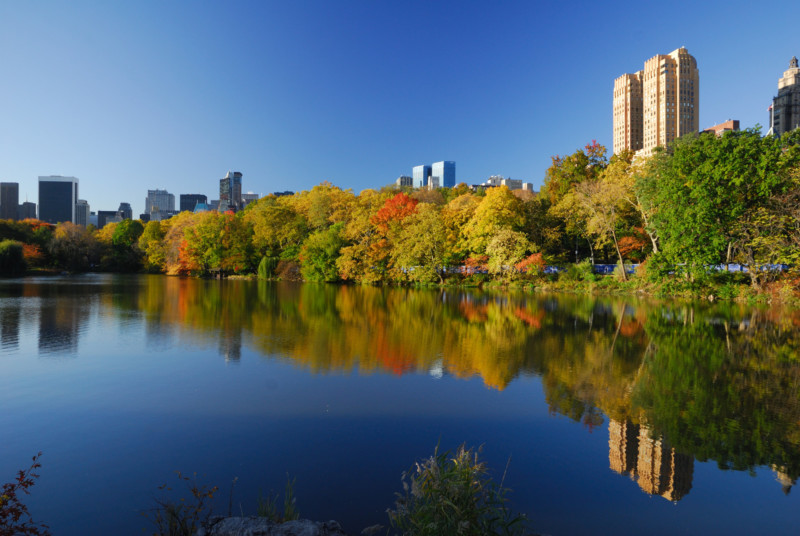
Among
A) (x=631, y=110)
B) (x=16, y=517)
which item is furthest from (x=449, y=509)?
(x=631, y=110)

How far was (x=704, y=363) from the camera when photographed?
9.84 meters

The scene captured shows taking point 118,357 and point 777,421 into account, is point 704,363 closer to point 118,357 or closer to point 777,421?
point 777,421

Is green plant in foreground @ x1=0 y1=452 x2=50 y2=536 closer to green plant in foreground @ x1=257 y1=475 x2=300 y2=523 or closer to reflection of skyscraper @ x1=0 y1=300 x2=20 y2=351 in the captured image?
green plant in foreground @ x1=257 y1=475 x2=300 y2=523

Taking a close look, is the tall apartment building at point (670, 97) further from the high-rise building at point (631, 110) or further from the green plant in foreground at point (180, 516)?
the green plant in foreground at point (180, 516)

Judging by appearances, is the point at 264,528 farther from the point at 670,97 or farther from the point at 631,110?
the point at 631,110

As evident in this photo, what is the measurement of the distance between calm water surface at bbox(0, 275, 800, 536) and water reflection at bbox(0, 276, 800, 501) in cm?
5

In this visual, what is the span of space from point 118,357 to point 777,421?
38.6 ft

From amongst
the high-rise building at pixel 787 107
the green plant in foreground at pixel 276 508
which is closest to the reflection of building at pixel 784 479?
the green plant in foreground at pixel 276 508

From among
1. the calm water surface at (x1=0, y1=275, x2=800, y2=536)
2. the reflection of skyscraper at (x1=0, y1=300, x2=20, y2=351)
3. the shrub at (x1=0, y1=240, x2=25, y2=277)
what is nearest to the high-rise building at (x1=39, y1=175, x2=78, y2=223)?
the shrub at (x1=0, y1=240, x2=25, y2=277)

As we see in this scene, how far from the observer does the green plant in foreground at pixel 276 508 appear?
3689 mm

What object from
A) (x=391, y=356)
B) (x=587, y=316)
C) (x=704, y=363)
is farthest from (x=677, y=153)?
(x=391, y=356)

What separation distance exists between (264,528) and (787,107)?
105674 mm

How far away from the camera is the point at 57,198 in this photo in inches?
7072

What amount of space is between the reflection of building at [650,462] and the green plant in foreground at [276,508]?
10.9ft
